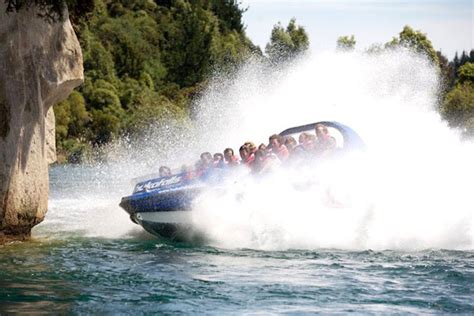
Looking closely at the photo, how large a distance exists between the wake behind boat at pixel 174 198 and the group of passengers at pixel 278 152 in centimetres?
10

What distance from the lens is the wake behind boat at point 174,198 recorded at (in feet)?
66.6

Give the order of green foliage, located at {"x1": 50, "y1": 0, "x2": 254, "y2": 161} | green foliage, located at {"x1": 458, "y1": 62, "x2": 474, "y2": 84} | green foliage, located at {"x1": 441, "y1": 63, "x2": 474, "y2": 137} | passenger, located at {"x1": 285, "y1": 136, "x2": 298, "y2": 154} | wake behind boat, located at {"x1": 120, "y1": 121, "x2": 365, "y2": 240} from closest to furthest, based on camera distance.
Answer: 1. wake behind boat, located at {"x1": 120, "y1": 121, "x2": 365, "y2": 240}
2. passenger, located at {"x1": 285, "y1": 136, "x2": 298, "y2": 154}
3. green foliage, located at {"x1": 441, "y1": 63, "x2": 474, "y2": 137}
4. green foliage, located at {"x1": 458, "y1": 62, "x2": 474, "y2": 84}
5. green foliage, located at {"x1": 50, "y1": 0, "x2": 254, "y2": 161}

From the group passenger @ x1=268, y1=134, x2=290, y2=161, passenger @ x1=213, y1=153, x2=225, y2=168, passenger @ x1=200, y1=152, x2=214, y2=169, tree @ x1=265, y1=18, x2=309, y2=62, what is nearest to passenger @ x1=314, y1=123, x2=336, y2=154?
passenger @ x1=268, y1=134, x2=290, y2=161

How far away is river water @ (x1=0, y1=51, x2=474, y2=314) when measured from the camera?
1405 centimetres

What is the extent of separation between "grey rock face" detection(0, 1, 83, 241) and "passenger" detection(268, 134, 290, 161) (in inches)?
163

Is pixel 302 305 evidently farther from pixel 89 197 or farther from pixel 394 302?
pixel 89 197

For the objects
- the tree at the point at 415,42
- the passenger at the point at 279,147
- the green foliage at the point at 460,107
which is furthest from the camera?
the tree at the point at 415,42

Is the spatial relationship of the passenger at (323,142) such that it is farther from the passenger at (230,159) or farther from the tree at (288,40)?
the tree at (288,40)

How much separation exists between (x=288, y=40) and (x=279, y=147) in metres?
81.6

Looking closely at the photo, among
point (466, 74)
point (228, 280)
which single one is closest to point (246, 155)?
point (228, 280)

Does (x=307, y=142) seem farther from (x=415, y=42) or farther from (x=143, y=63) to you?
(x=143, y=63)

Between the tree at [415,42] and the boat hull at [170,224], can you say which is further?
the tree at [415,42]

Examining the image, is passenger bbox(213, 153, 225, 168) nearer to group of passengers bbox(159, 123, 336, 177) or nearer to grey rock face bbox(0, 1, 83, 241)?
group of passengers bbox(159, 123, 336, 177)

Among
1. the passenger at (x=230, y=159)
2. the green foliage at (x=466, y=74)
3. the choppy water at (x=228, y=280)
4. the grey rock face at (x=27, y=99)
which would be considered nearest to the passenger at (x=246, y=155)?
the passenger at (x=230, y=159)
